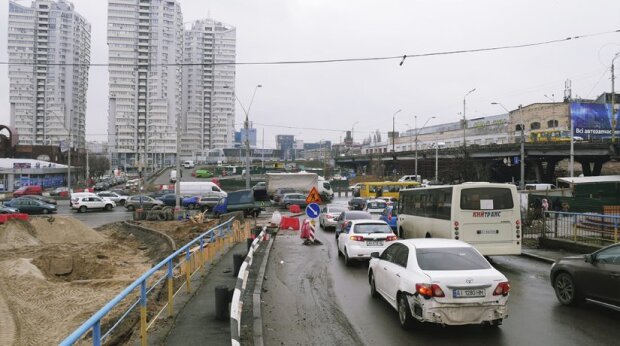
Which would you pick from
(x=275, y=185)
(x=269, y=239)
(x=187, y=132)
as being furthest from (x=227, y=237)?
(x=187, y=132)

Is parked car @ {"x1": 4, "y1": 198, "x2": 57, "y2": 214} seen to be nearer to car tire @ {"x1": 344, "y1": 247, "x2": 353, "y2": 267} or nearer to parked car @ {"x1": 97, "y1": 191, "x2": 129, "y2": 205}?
parked car @ {"x1": 97, "y1": 191, "x2": 129, "y2": 205}

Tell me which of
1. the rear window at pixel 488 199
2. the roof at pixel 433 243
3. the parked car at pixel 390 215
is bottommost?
the parked car at pixel 390 215

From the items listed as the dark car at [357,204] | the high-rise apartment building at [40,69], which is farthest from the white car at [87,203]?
the high-rise apartment building at [40,69]

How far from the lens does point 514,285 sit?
11711 millimetres

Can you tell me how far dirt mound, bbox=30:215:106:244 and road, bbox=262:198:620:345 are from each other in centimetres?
1885

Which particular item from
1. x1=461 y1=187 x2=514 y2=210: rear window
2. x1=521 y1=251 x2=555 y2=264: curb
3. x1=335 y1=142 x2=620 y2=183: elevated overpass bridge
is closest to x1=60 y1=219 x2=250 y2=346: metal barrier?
x1=461 y1=187 x2=514 y2=210: rear window

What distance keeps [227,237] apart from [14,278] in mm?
7864

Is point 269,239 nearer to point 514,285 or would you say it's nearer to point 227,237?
point 227,237

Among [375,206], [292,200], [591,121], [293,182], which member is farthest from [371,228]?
[591,121]

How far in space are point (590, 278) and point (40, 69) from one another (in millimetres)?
156008

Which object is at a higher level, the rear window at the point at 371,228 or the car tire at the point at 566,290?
the rear window at the point at 371,228

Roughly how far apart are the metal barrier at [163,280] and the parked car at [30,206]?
2498 centimetres

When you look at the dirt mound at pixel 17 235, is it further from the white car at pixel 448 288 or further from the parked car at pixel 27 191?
the parked car at pixel 27 191

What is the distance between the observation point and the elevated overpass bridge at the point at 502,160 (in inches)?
2275
